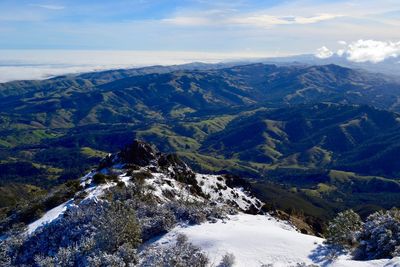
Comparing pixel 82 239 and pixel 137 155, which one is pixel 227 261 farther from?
pixel 137 155

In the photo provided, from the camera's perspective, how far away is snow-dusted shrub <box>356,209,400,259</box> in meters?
49.3

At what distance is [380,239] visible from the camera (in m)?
50.8

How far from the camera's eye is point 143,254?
5019 cm

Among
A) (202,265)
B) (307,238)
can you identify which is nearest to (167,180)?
(307,238)

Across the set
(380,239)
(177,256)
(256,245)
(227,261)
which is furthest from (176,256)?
(380,239)

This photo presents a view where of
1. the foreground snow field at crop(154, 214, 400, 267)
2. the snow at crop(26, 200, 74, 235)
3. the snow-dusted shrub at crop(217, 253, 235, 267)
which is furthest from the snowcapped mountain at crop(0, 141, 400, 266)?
the snow at crop(26, 200, 74, 235)

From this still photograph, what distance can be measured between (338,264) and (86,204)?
3674cm

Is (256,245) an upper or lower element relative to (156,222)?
lower

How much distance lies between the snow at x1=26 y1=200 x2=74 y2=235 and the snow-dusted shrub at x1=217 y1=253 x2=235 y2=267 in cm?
2840

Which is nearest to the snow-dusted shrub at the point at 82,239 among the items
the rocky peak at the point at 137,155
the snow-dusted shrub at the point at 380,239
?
the snow-dusted shrub at the point at 380,239

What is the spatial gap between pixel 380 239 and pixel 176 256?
78.5 ft

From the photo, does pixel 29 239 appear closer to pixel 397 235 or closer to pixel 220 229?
pixel 220 229

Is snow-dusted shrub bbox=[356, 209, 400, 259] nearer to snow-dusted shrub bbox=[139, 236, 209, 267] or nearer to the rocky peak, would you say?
snow-dusted shrub bbox=[139, 236, 209, 267]

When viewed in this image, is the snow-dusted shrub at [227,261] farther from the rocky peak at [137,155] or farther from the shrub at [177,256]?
the rocky peak at [137,155]
